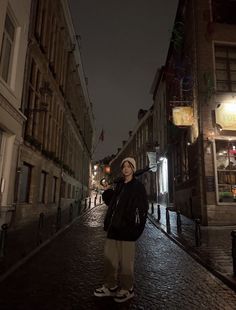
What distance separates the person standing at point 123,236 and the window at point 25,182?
33.8 ft

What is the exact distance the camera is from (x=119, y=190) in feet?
14.7

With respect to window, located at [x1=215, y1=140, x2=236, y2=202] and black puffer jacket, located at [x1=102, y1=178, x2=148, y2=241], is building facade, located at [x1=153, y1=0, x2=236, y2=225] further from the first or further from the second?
black puffer jacket, located at [x1=102, y1=178, x2=148, y2=241]

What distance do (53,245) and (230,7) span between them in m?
16.5

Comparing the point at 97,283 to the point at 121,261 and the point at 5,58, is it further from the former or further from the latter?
the point at 5,58

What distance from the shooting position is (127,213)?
4164 millimetres

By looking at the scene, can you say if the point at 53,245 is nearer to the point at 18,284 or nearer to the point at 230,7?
the point at 18,284

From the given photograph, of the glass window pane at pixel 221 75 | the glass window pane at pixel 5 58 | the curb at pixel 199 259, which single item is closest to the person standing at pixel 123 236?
the curb at pixel 199 259

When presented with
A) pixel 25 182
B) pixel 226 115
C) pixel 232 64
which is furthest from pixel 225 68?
pixel 25 182

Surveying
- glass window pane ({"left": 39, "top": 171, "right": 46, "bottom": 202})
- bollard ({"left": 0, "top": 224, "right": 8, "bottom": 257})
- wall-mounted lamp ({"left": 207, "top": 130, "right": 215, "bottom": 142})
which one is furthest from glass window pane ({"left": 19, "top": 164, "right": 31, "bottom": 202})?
wall-mounted lamp ({"left": 207, "top": 130, "right": 215, "bottom": 142})

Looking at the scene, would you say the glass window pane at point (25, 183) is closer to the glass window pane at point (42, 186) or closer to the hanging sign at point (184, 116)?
the glass window pane at point (42, 186)

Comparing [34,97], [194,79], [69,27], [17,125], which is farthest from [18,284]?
[69,27]

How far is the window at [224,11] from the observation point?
16.3 m

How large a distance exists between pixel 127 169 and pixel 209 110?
11.9m

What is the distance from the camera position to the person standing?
13.5 ft
